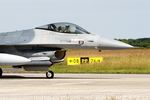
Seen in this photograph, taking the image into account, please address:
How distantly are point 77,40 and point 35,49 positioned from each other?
7.00 ft

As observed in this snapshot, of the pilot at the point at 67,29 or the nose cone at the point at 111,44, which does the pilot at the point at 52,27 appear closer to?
the pilot at the point at 67,29

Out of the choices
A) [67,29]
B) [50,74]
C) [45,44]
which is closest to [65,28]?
[67,29]

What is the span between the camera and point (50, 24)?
24844mm

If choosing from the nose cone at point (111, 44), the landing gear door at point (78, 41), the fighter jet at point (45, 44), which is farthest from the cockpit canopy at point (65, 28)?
the nose cone at point (111, 44)

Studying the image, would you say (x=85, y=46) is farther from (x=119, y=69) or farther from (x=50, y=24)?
(x=119, y=69)

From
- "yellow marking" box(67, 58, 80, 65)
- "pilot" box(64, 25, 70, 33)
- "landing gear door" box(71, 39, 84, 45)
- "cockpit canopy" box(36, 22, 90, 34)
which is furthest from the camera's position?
"yellow marking" box(67, 58, 80, 65)

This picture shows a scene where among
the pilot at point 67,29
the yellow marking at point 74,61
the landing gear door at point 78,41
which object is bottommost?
the yellow marking at point 74,61

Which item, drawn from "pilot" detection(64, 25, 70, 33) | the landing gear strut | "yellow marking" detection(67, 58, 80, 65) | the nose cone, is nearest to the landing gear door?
"pilot" detection(64, 25, 70, 33)

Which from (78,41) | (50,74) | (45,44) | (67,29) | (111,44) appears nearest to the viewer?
(111,44)

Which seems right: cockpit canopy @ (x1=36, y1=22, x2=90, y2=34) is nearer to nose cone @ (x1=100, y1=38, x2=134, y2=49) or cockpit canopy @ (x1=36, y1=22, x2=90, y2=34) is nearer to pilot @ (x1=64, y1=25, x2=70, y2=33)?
pilot @ (x1=64, y1=25, x2=70, y2=33)

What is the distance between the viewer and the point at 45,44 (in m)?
24.2

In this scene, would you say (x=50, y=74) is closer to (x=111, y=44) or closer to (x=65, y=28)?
(x=65, y=28)

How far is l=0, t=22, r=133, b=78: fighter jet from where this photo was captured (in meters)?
23.7

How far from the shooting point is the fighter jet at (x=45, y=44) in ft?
77.6
